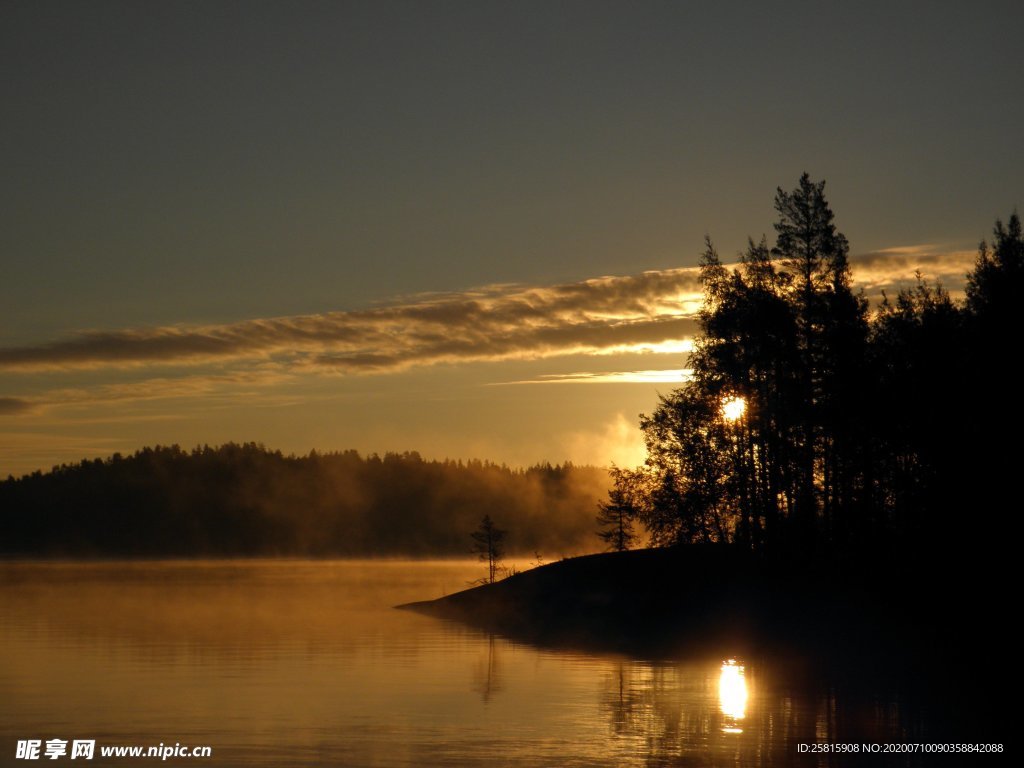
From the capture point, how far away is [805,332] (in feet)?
226

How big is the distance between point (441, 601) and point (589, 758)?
6303cm

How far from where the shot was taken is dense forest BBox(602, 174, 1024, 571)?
56.0 metres

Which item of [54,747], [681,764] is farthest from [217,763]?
[681,764]

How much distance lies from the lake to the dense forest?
13.0 m

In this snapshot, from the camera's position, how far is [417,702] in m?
40.7

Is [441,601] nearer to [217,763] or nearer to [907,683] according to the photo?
[907,683]

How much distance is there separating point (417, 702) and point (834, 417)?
34.1 meters

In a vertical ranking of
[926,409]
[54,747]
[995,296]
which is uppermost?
[995,296]

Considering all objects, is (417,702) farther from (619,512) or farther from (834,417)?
(619,512)

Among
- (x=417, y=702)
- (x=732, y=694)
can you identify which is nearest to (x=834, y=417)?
(x=732, y=694)

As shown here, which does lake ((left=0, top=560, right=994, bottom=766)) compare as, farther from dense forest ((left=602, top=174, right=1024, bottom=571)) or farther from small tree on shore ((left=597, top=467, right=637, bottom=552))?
small tree on shore ((left=597, top=467, right=637, bottom=552))

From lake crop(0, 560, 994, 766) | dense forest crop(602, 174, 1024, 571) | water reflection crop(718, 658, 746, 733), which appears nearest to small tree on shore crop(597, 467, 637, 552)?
dense forest crop(602, 174, 1024, 571)

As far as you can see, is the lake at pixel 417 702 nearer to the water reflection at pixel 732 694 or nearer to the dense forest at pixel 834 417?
the water reflection at pixel 732 694

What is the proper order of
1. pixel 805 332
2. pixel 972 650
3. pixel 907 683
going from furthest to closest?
pixel 805 332
pixel 972 650
pixel 907 683
